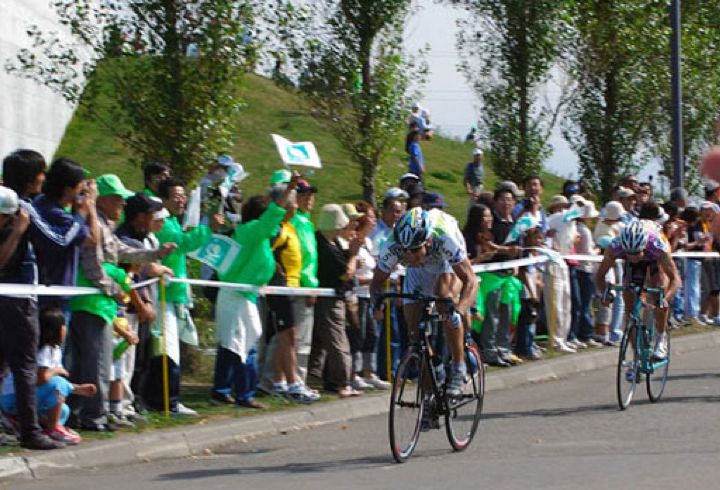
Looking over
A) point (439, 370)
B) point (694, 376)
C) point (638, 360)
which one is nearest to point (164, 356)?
point (439, 370)

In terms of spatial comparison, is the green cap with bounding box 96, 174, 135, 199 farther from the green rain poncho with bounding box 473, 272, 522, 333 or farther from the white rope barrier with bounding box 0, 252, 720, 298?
the green rain poncho with bounding box 473, 272, 522, 333

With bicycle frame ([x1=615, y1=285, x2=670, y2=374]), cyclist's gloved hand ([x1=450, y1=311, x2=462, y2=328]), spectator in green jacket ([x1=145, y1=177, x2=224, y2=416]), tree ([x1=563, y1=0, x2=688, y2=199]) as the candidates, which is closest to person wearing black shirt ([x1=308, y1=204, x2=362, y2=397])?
spectator in green jacket ([x1=145, y1=177, x2=224, y2=416])

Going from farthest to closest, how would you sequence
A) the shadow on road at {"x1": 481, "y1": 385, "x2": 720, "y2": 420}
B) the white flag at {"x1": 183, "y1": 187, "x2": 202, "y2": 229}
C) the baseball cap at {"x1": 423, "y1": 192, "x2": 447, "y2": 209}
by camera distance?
the baseball cap at {"x1": 423, "y1": 192, "x2": 447, "y2": 209}, the shadow on road at {"x1": 481, "y1": 385, "x2": 720, "y2": 420}, the white flag at {"x1": 183, "y1": 187, "x2": 202, "y2": 229}

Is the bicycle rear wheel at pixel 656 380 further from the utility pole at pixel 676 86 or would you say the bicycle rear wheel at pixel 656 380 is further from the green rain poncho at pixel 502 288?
the utility pole at pixel 676 86

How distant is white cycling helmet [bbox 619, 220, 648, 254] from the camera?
14.0 metres

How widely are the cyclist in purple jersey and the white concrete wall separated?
13593 mm

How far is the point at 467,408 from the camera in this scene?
11.9 metres

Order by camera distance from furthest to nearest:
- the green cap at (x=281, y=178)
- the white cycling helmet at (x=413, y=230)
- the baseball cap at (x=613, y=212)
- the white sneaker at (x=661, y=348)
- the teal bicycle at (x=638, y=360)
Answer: the baseball cap at (x=613, y=212) < the white sneaker at (x=661, y=348) < the teal bicycle at (x=638, y=360) < the green cap at (x=281, y=178) < the white cycling helmet at (x=413, y=230)

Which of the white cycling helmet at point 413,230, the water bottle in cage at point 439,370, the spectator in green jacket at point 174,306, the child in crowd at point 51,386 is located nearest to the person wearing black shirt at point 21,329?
the child in crowd at point 51,386

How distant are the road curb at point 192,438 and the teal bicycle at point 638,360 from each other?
2.06 metres

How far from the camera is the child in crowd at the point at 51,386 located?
1128cm

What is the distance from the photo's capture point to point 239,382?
13.5m

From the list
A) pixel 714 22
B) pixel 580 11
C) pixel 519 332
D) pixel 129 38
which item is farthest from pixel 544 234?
pixel 714 22

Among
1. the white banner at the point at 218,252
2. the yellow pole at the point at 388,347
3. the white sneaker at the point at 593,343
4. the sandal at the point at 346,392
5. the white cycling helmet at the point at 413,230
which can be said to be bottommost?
the sandal at the point at 346,392
